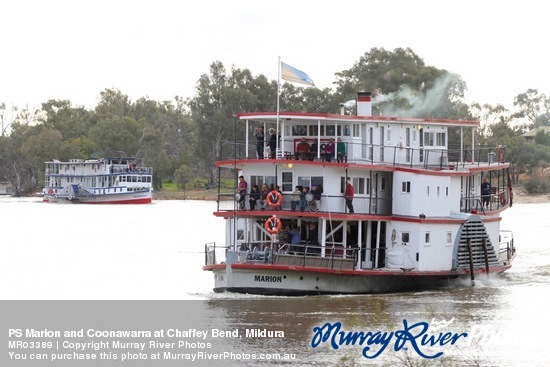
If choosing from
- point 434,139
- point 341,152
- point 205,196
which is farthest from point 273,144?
point 205,196

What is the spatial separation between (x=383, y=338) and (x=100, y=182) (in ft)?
321

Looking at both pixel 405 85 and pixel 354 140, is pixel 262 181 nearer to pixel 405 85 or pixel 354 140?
pixel 354 140

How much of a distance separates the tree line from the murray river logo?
39650 millimetres

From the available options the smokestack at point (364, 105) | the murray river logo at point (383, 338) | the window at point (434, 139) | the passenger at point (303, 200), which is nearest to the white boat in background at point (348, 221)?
the passenger at point (303, 200)

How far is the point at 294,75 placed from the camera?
37594 millimetres

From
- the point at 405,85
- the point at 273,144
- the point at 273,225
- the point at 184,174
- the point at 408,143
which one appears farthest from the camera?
the point at 184,174

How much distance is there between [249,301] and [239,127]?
84.2 m

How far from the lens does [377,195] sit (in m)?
38.1

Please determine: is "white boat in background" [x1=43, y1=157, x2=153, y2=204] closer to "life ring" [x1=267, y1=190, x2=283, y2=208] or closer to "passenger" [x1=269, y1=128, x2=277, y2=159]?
"passenger" [x1=269, y1=128, x2=277, y2=159]

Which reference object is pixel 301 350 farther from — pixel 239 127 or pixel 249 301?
pixel 239 127

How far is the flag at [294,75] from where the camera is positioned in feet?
123

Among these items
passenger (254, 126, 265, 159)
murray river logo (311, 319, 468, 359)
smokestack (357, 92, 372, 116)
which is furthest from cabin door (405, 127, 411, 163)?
murray river logo (311, 319, 468, 359)

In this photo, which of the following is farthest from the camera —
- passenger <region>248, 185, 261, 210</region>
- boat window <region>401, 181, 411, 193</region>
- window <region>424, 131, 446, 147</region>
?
window <region>424, 131, 446, 147</region>

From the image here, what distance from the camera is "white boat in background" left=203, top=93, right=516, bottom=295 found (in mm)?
35531
